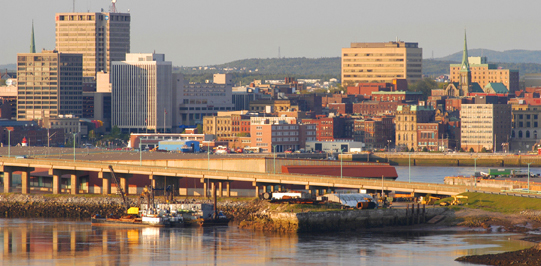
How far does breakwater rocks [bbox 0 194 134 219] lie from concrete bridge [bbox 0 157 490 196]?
395 cm

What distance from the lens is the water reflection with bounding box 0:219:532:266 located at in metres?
70.3

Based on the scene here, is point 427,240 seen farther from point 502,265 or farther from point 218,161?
point 218,161

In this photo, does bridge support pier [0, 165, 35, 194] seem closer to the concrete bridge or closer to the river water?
the concrete bridge

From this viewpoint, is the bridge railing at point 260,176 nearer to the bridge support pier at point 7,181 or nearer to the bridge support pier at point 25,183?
the bridge support pier at point 25,183

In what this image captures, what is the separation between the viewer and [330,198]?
90.1 meters

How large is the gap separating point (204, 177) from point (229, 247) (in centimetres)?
2782

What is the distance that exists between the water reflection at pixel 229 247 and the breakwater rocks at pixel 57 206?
13.1 m

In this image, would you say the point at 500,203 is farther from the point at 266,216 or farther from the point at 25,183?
the point at 25,183

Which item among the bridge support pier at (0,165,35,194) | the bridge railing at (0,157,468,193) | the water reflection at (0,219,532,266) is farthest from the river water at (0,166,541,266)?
the bridge support pier at (0,165,35,194)

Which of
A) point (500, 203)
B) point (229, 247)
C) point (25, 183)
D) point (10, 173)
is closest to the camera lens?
point (229, 247)

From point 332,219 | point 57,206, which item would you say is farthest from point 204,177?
point 332,219

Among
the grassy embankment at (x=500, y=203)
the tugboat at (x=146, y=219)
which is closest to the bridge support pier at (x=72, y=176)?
the tugboat at (x=146, y=219)

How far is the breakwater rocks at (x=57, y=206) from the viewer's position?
100875 mm

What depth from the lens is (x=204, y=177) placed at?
4048 inches
